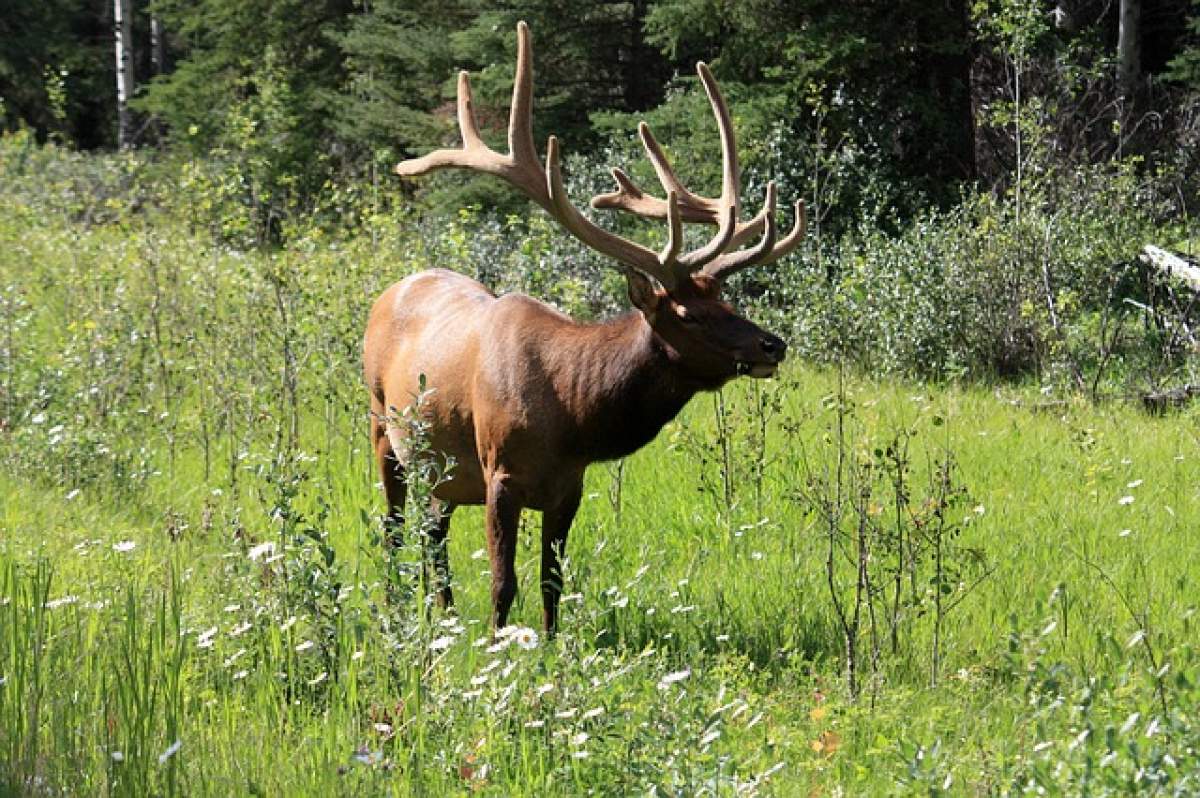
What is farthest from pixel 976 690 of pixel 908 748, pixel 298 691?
pixel 298 691

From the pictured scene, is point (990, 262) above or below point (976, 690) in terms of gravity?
above

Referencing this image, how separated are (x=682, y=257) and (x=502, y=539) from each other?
4.35ft

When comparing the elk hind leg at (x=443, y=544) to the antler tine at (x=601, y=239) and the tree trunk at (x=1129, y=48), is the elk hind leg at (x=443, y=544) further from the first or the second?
the tree trunk at (x=1129, y=48)

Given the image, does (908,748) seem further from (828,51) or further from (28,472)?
(828,51)

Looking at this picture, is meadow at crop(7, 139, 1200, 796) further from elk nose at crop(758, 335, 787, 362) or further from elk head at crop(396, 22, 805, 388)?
elk head at crop(396, 22, 805, 388)

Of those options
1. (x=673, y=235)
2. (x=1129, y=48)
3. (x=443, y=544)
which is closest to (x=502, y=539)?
(x=443, y=544)

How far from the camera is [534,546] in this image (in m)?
7.17

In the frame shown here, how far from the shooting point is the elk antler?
225 inches

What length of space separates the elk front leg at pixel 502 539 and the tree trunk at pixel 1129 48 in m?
12.6

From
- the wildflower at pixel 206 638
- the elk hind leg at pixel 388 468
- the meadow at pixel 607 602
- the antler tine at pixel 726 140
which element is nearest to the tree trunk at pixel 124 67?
the meadow at pixel 607 602

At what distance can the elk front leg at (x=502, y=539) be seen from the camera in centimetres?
587

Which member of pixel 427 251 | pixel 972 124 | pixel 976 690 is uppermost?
pixel 972 124

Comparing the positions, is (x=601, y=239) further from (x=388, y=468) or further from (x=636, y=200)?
(x=388, y=468)

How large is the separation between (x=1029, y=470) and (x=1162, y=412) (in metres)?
2.50
